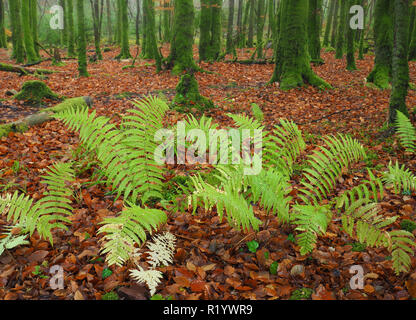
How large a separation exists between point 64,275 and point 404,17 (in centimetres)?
564

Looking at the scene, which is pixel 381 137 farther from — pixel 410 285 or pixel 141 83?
pixel 141 83

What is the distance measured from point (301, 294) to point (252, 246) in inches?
21.2

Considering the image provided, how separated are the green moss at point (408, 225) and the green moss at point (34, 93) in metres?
7.55

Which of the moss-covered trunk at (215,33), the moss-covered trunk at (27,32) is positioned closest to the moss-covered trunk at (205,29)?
the moss-covered trunk at (215,33)

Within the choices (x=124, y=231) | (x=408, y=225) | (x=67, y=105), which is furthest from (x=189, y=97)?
(x=408, y=225)

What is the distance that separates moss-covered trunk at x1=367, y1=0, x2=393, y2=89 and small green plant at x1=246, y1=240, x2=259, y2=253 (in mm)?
8211

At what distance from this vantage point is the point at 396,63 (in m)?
4.60

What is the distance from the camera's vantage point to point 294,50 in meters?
8.15

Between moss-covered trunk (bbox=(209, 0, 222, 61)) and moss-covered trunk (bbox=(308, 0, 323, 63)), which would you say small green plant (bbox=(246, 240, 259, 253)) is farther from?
moss-covered trunk (bbox=(308, 0, 323, 63))

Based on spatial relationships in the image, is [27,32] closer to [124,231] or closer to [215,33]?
[215,33]

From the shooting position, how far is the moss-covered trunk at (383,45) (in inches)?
332
